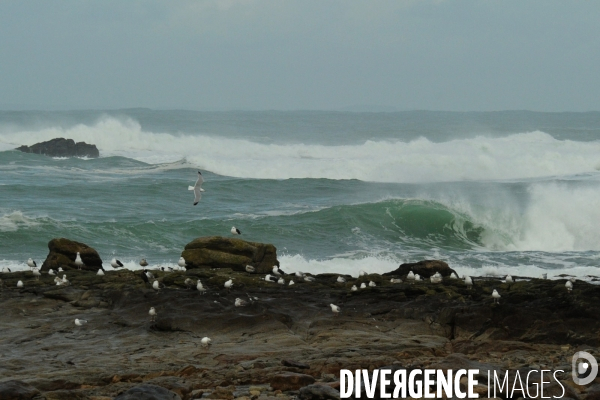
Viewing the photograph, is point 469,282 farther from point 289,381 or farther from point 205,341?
point 289,381

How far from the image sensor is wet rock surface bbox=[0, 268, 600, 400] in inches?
398

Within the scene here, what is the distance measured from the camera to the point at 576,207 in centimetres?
3381

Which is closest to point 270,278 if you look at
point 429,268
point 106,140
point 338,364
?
point 429,268

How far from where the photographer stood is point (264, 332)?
13320 millimetres

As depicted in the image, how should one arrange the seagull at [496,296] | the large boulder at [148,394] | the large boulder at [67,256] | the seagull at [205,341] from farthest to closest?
the large boulder at [67,256], the seagull at [496,296], the seagull at [205,341], the large boulder at [148,394]

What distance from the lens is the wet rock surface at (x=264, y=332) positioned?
10.1 metres

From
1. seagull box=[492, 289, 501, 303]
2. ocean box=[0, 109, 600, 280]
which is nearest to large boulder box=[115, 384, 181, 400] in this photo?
seagull box=[492, 289, 501, 303]

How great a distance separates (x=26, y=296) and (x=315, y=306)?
6.10 m

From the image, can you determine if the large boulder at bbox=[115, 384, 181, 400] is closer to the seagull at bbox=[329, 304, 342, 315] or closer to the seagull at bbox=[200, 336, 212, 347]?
the seagull at bbox=[200, 336, 212, 347]

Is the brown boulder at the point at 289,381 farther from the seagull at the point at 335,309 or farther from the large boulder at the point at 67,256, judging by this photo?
the large boulder at the point at 67,256

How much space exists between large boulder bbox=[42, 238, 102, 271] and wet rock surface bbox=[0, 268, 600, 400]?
1.33 meters

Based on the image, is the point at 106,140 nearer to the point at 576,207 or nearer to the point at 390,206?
the point at 390,206

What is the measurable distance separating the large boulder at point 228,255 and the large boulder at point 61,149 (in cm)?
3983

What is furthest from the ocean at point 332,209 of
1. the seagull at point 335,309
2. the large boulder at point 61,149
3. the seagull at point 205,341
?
the seagull at point 205,341
